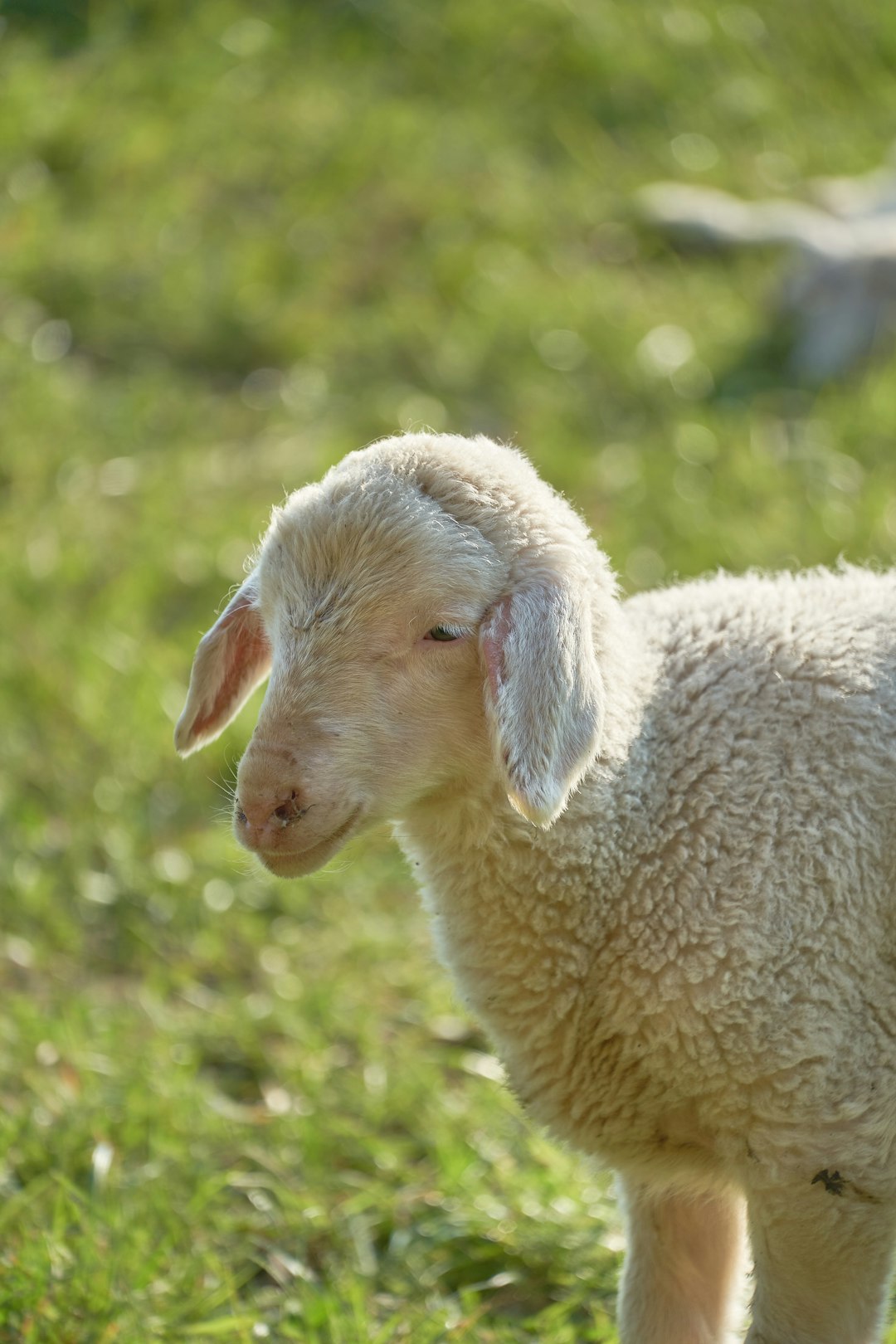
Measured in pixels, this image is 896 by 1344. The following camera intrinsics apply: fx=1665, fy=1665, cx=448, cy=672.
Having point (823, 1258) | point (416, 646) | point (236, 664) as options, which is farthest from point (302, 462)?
point (823, 1258)

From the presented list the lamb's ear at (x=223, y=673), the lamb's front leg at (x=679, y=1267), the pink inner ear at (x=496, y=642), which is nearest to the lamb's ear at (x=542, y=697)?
the pink inner ear at (x=496, y=642)

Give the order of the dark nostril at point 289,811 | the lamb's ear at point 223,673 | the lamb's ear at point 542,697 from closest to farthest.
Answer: the lamb's ear at point 542,697, the dark nostril at point 289,811, the lamb's ear at point 223,673

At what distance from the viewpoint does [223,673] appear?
2.88 meters

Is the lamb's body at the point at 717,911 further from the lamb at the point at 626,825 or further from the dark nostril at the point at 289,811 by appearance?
the dark nostril at the point at 289,811

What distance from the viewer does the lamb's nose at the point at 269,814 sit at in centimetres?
240

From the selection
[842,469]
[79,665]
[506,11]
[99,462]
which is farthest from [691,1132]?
[506,11]

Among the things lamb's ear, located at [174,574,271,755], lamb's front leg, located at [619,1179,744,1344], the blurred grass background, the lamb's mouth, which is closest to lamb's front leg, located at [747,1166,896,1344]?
lamb's front leg, located at [619,1179,744,1344]

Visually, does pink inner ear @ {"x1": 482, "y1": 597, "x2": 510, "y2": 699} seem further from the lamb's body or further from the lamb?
the lamb's body

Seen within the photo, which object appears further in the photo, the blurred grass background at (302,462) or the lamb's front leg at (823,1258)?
the blurred grass background at (302,462)

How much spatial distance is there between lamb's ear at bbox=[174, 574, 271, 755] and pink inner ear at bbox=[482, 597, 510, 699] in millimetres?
540

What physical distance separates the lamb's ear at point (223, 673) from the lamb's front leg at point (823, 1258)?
3.88 ft

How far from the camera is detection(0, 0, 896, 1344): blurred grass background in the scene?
3.25 meters

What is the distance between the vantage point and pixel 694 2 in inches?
346

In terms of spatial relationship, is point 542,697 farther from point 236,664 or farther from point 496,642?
point 236,664
